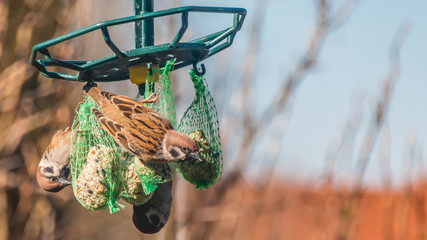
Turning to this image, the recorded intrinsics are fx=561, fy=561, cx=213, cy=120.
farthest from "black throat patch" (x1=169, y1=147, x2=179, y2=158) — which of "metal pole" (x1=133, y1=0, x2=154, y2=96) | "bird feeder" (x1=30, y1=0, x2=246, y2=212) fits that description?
"metal pole" (x1=133, y1=0, x2=154, y2=96)

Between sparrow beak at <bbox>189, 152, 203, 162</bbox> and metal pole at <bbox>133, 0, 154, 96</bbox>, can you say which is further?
metal pole at <bbox>133, 0, 154, 96</bbox>

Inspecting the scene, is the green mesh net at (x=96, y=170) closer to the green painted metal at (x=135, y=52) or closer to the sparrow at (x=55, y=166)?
the green painted metal at (x=135, y=52)

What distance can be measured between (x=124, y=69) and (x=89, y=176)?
484mm

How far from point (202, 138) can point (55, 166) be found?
3.58ft

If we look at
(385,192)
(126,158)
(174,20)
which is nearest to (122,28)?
(174,20)

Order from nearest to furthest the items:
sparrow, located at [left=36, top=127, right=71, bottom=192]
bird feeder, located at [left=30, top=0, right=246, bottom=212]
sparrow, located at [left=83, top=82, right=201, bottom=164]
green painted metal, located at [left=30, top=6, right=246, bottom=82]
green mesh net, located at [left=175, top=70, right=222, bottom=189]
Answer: green painted metal, located at [left=30, top=6, right=246, bottom=82] < bird feeder, located at [left=30, top=0, right=246, bottom=212] < sparrow, located at [left=83, top=82, right=201, bottom=164] < green mesh net, located at [left=175, top=70, right=222, bottom=189] < sparrow, located at [left=36, top=127, right=71, bottom=192]

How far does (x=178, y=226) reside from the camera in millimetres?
4520

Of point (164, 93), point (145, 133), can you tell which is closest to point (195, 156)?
point (145, 133)

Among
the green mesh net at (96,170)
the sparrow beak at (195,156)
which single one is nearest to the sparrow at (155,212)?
the green mesh net at (96,170)

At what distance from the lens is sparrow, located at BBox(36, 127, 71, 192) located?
10.6 ft

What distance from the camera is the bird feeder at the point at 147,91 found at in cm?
222

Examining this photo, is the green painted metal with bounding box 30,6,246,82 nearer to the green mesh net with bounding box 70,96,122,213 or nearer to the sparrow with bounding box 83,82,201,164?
the sparrow with bounding box 83,82,201,164

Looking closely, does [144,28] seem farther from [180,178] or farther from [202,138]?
[180,178]

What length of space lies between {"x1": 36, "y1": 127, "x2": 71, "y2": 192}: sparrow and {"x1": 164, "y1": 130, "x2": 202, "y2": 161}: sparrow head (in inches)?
42.5
